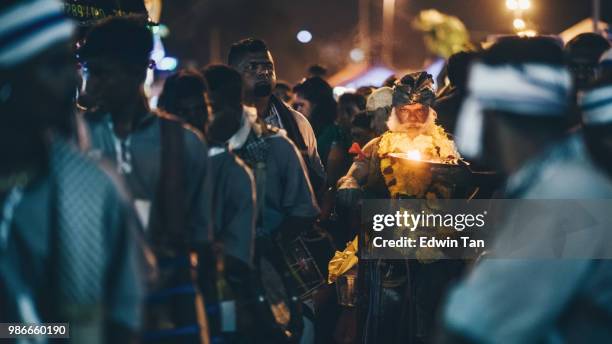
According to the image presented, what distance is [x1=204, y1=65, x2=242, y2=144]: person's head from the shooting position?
7098 mm

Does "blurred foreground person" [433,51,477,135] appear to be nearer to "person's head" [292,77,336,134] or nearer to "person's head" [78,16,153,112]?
"person's head" [292,77,336,134]

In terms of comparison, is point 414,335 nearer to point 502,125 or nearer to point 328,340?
point 328,340

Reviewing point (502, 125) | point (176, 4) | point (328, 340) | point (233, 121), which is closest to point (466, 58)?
point (328, 340)

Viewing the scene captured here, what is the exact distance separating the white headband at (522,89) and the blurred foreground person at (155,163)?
191 centimetres

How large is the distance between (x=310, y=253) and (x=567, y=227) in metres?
4.54

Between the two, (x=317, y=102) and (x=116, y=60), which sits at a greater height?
(x=317, y=102)

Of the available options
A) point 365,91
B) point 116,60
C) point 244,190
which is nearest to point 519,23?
point 365,91

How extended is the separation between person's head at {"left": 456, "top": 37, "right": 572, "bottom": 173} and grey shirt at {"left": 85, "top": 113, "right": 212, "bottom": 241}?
1928mm

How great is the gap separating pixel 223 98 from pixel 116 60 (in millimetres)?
1723

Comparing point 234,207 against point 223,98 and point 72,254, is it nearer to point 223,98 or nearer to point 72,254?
point 223,98

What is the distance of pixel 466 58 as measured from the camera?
410 inches


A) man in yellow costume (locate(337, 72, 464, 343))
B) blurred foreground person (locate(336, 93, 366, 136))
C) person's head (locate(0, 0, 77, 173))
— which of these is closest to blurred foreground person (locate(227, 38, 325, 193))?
man in yellow costume (locate(337, 72, 464, 343))

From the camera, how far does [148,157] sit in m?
5.40

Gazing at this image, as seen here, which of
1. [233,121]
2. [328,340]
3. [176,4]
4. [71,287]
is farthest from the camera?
[176,4]
